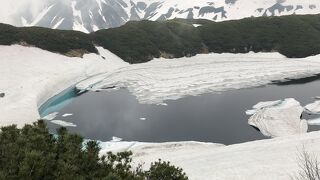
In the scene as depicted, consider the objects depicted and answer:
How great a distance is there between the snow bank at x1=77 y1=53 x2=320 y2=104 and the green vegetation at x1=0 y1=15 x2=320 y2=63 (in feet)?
23.6

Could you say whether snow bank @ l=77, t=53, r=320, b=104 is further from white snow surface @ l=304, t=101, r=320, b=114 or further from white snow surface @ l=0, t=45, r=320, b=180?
white snow surface @ l=304, t=101, r=320, b=114

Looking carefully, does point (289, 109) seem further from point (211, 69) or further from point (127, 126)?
point (211, 69)

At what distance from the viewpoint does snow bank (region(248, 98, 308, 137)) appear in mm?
48594

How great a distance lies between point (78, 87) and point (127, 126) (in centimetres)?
2619

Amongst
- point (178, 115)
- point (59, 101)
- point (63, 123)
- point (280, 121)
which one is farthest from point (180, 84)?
point (280, 121)

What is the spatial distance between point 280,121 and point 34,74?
4551 cm

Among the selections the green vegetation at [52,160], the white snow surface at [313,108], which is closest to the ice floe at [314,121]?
the white snow surface at [313,108]

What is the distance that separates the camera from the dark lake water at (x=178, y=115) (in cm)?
5131

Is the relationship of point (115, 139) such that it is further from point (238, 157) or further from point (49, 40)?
point (49, 40)

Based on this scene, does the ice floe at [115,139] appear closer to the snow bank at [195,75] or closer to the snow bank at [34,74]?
the snow bank at [34,74]

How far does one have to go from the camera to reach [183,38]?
11769cm

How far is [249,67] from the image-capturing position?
90625 millimetres

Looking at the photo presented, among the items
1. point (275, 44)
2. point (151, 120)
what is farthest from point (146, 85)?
point (275, 44)

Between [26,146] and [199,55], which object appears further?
[199,55]
